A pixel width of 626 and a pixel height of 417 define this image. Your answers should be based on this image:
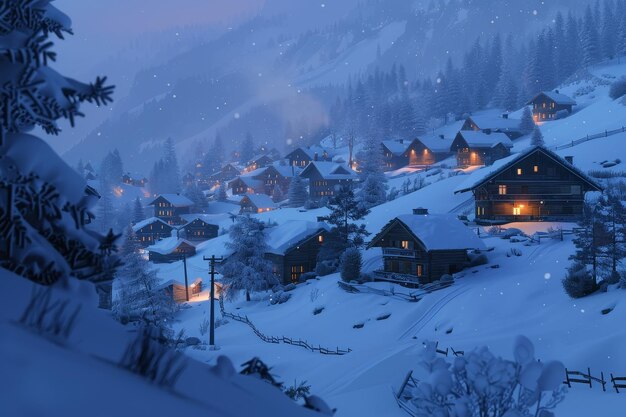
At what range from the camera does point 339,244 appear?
162 ft

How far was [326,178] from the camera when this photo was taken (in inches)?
3499

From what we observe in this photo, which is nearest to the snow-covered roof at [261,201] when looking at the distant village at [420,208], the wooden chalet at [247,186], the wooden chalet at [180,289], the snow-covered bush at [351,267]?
the distant village at [420,208]

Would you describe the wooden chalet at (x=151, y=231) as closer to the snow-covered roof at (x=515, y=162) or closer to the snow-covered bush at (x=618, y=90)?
the snow-covered roof at (x=515, y=162)

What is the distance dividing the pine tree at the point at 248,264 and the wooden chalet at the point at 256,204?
4322 centimetres

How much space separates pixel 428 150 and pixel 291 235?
4726cm

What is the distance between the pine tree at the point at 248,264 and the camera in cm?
4772

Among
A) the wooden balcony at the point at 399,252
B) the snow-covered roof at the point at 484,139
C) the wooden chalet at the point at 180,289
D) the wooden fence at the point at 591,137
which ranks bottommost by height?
the wooden chalet at the point at 180,289

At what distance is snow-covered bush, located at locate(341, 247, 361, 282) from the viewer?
1646 inches

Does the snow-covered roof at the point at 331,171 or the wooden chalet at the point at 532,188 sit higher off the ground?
the snow-covered roof at the point at 331,171

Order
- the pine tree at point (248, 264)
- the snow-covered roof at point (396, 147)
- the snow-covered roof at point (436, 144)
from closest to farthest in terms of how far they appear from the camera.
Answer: the pine tree at point (248, 264)
the snow-covered roof at point (436, 144)
the snow-covered roof at point (396, 147)

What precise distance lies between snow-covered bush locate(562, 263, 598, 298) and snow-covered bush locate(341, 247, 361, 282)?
56.3ft

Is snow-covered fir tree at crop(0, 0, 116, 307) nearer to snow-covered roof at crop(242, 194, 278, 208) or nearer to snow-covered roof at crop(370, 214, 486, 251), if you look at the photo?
snow-covered roof at crop(370, 214, 486, 251)

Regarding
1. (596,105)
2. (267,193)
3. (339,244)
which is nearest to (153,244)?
(267,193)

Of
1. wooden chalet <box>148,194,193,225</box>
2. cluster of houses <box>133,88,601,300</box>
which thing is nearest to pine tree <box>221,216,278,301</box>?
cluster of houses <box>133,88,601,300</box>
